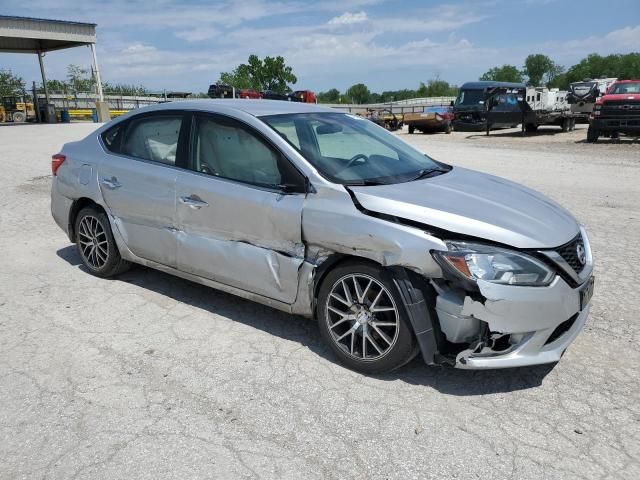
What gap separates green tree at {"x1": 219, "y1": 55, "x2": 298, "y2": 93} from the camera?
83.5 m

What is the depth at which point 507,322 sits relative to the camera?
114 inches

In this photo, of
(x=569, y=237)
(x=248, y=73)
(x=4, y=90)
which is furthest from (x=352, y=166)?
(x=248, y=73)

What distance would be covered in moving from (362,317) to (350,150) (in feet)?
4.47

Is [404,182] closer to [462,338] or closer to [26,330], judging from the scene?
[462,338]

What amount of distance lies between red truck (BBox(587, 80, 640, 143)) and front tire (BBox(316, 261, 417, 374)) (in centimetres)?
1763

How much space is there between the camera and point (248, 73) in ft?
277

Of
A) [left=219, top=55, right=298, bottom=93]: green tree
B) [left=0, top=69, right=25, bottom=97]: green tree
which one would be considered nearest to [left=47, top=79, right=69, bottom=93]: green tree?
[left=0, top=69, right=25, bottom=97]: green tree

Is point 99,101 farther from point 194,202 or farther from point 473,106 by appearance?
point 194,202

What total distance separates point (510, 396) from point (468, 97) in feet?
83.7

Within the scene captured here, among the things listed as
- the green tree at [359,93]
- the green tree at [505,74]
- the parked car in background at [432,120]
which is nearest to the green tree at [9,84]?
the parked car in background at [432,120]

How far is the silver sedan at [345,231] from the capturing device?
296 centimetres

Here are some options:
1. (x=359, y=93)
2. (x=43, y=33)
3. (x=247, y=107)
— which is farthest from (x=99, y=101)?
(x=359, y=93)

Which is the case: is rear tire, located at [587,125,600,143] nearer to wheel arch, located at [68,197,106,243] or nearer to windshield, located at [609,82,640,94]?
windshield, located at [609,82,640,94]

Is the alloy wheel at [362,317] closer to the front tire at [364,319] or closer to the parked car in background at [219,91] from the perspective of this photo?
the front tire at [364,319]
